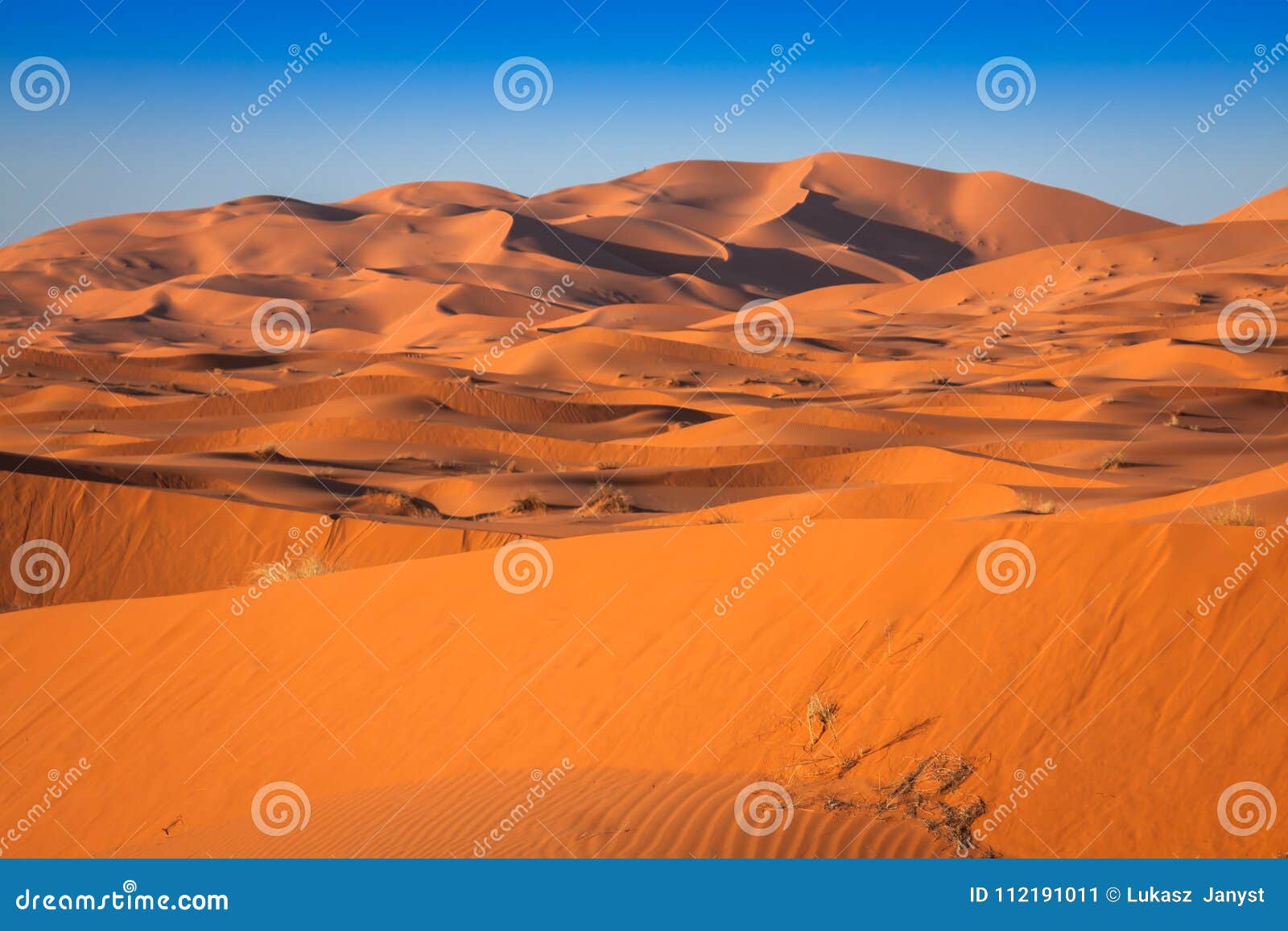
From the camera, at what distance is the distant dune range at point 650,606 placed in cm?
676

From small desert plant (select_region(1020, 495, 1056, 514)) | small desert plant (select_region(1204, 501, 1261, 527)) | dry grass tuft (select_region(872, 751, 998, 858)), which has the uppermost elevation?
small desert plant (select_region(1020, 495, 1056, 514))

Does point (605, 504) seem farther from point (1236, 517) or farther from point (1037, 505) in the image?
point (1236, 517)

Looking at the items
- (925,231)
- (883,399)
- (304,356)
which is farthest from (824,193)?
(883,399)

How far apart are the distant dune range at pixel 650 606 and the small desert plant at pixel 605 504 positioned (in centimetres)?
9

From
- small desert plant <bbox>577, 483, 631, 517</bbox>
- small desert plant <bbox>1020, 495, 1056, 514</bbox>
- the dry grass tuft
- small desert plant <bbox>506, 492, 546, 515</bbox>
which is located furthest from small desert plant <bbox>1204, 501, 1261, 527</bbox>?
small desert plant <bbox>506, 492, 546, 515</bbox>

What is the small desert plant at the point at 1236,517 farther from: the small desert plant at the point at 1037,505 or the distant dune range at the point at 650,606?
Result: the small desert plant at the point at 1037,505

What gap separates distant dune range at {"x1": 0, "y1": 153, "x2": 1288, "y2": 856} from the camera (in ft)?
22.2

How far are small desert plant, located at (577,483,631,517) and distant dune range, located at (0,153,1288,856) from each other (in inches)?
3.7

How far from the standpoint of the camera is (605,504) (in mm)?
20828

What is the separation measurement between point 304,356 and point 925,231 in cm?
8349

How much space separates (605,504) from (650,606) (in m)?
11.4

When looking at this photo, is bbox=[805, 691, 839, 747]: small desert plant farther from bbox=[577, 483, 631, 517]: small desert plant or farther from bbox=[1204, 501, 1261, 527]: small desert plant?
bbox=[577, 483, 631, 517]: small desert plant

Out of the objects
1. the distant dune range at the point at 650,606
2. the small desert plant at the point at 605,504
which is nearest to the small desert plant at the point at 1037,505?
the distant dune range at the point at 650,606

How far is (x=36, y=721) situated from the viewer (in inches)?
399
